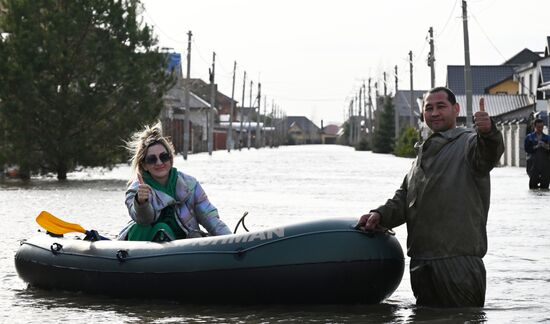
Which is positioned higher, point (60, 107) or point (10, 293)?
point (60, 107)

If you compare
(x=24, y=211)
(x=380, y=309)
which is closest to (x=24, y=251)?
(x=380, y=309)

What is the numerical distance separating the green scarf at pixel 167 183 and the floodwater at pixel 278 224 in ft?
3.13

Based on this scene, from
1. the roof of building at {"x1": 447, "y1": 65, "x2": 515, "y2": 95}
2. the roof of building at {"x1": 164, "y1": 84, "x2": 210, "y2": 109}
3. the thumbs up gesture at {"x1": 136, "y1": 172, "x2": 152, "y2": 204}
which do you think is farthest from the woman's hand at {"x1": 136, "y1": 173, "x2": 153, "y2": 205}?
the roof of building at {"x1": 447, "y1": 65, "x2": 515, "y2": 95}

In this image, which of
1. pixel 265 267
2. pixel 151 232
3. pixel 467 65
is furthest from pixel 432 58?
pixel 265 267

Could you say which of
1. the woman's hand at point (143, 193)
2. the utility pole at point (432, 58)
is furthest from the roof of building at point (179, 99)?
the woman's hand at point (143, 193)

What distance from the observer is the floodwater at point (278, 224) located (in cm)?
934

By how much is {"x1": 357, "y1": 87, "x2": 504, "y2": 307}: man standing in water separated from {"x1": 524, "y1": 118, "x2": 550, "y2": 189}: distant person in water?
58.8 ft

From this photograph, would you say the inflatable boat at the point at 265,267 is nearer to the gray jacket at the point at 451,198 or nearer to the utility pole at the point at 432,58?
the gray jacket at the point at 451,198

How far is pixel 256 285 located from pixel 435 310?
1.43 metres

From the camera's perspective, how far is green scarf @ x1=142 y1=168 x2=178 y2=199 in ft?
34.0

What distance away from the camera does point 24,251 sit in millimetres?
11398

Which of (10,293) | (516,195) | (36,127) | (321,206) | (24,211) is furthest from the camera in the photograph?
(36,127)

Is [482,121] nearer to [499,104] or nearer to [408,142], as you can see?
[499,104]

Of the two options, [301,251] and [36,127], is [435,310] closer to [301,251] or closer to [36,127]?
[301,251]
